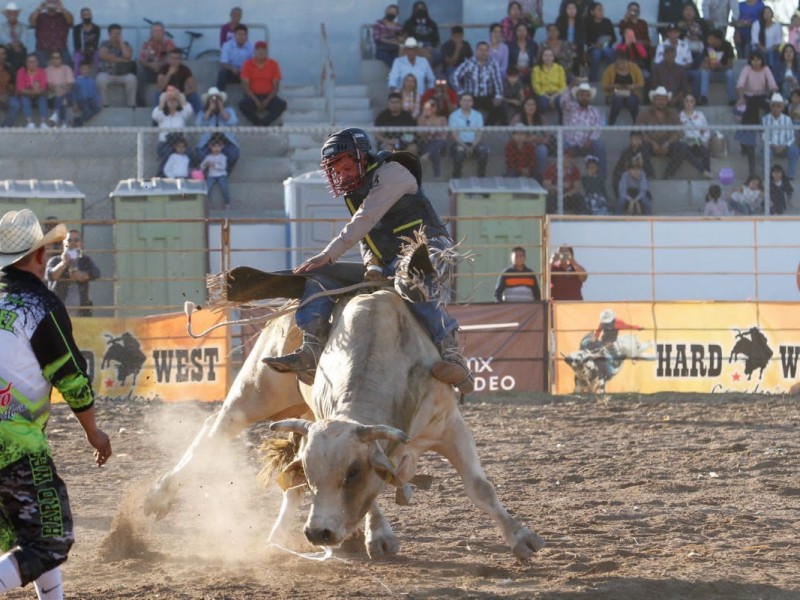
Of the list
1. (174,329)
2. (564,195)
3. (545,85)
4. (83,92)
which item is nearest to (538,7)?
(545,85)

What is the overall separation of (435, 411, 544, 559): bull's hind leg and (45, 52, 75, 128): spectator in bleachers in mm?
13317

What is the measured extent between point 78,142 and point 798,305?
9598mm

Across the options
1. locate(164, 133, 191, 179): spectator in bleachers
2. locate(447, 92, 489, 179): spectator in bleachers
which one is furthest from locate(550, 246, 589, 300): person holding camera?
locate(164, 133, 191, 179): spectator in bleachers

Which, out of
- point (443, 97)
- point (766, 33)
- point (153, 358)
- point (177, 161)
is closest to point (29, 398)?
point (153, 358)

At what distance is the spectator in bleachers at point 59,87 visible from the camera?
61.4 ft

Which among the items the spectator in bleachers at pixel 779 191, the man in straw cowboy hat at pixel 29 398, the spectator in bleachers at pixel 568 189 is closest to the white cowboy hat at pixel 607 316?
the spectator in bleachers at pixel 568 189

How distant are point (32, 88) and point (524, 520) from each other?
1301 centimetres

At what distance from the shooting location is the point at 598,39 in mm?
20219

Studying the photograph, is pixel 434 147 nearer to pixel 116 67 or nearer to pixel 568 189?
pixel 568 189

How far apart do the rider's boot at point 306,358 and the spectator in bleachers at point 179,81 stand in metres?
12.5

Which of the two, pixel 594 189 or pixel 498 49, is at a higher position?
pixel 498 49

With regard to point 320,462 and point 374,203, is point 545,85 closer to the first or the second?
point 374,203

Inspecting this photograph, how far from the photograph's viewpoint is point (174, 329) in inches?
566

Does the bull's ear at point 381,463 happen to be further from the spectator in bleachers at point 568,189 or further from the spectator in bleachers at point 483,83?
the spectator in bleachers at point 483,83
